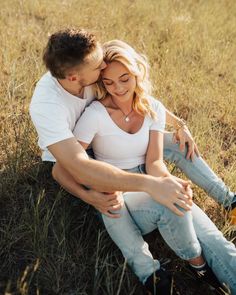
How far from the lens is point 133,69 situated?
2453 mm

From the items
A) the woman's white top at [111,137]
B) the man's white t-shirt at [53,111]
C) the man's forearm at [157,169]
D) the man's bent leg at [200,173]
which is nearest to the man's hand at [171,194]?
the man's forearm at [157,169]

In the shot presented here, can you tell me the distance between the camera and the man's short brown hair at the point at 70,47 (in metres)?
2.22

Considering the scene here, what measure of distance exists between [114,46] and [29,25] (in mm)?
2726

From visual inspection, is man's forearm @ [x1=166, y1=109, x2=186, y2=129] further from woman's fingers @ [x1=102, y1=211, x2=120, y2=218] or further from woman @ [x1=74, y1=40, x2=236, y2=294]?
woman's fingers @ [x1=102, y1=211, x2=120, y2=218]

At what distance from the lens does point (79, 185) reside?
7.82ft

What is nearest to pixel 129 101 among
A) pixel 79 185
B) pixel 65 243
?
pixel 79 185

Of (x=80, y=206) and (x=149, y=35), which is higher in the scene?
(x=149, y=35)

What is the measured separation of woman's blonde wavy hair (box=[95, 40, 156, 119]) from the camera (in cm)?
241

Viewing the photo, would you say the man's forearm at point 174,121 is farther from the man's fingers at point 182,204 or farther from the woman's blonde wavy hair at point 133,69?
the man's fingers at point 182,204

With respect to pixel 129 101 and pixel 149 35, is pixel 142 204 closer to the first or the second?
pixel 129 101

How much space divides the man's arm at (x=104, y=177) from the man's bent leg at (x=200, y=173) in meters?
0.60

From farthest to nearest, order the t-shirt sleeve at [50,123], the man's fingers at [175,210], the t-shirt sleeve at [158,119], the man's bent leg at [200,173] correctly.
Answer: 1. the man's bent leg at [200,173]
2. the t-shirt sleeve at [158,119]
3. the t-shirt sleeve at [50,123]
4. the man's fingers at [175,210]

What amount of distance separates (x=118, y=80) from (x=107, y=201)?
27.0 inches

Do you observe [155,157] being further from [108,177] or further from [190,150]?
[108,177]
